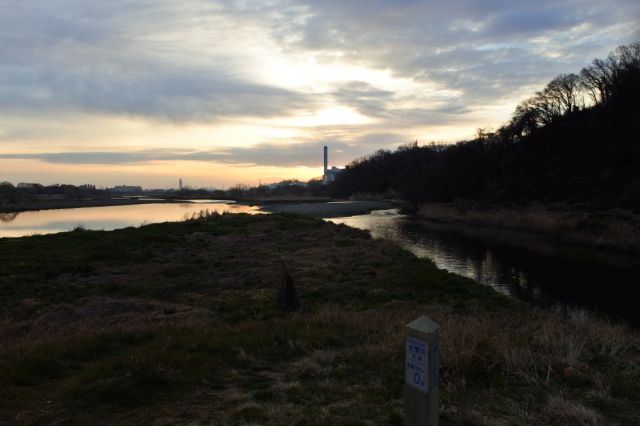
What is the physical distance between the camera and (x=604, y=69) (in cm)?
6794

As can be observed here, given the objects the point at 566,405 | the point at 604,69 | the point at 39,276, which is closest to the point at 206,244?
the point at 39,276

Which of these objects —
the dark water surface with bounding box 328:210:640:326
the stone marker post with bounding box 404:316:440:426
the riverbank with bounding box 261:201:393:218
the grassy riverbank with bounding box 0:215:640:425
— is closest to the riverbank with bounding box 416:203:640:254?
the dark water surface with bounding box 328:210:640:326

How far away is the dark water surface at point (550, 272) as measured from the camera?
62.1 feet

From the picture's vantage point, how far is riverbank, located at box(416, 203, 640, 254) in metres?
33.0

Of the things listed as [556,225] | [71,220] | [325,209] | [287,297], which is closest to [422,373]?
[287,297]

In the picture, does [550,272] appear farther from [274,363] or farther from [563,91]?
[563,91]

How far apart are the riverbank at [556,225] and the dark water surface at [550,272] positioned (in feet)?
6.76

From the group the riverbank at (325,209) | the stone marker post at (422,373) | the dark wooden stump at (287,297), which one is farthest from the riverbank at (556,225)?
the stone marker post at (422,373)

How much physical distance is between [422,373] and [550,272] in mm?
25720

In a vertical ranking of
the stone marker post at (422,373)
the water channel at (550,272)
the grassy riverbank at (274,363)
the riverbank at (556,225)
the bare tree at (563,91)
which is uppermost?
the bare tree at (563,91)

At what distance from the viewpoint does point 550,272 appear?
1020 inches

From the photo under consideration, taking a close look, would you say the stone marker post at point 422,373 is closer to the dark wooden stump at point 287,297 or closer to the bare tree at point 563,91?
the dark wooden stump at point 287,297

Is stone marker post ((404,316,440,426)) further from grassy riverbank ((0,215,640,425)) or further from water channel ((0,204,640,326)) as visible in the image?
water channel ((0,204,640,326))

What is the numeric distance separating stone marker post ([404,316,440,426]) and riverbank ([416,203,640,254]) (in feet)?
110
